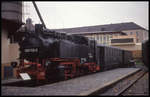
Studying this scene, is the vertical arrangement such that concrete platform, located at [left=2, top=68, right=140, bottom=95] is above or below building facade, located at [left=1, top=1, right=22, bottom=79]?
below

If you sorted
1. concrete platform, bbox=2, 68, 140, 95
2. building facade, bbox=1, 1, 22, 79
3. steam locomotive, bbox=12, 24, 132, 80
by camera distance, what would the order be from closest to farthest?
1. concrete platform, bbox=2, 68, 140, 95
2. steam locomotive, bbox=12, 24, 132, 80
3. building facade, bbox=1, 1, 22, 79

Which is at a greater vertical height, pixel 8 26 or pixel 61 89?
pixel 8 26

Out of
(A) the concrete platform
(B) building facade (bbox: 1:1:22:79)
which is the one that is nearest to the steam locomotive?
(A) the concrete platform

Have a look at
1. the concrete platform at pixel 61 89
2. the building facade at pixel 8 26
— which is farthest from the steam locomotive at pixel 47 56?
the building facade at pixel 8 26

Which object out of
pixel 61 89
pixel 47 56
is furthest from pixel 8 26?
pixel 61 89

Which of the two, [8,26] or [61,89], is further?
[8,26]

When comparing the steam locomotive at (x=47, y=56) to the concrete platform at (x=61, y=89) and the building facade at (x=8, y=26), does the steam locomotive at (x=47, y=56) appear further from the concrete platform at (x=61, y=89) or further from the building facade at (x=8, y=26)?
the building facade at (x=8, y=26)

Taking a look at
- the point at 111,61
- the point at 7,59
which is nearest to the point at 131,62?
the point at 111,61

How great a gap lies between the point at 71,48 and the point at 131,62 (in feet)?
68.3

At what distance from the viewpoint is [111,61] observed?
24.3m

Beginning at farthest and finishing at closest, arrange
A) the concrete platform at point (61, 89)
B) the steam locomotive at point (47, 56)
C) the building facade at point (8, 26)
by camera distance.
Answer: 1. the building facade at point (8, 26)
2. the steam locomotive at point (47, 56)
3. the concrete platform at point (61, 89)

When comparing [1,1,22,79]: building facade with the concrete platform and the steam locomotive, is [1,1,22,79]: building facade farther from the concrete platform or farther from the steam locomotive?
the concrete platform

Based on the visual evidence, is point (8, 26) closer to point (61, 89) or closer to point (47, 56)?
point (47, 56)

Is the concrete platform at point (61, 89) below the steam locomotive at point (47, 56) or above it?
below
